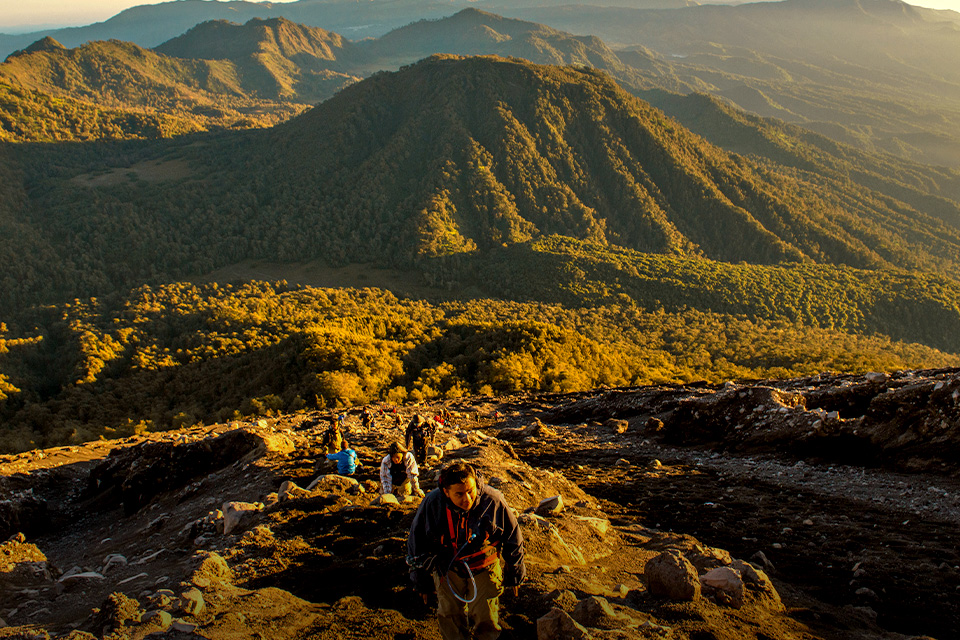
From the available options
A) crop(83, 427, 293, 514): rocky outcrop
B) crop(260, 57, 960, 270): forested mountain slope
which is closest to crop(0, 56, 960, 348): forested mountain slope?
crop(260, 57, 960, 270): forested mountain slope

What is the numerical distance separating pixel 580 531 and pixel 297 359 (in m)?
32.8

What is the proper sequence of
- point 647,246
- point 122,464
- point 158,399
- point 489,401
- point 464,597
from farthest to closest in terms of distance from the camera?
point 647,246 → point 158,399 → point 489,401 → point 122,464 → point 464,597

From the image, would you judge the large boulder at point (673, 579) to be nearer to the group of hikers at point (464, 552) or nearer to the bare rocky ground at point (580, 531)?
the bare rocky ground at point (580, 531)

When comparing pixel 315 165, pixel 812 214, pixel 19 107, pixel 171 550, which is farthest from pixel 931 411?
pixel 19 107

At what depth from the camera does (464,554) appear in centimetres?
571

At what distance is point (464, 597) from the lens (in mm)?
5758

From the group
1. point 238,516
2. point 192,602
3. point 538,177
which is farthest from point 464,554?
point 538,177

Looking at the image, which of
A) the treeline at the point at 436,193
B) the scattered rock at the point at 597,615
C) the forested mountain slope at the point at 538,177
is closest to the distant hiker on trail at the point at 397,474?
the scattered rock at the point at 597,615

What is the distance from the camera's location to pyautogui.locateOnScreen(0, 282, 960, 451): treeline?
120ft

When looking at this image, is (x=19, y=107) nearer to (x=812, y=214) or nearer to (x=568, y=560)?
(x=568, y=560)

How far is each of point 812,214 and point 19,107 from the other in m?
194

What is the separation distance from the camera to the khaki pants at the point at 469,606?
18.9 ft

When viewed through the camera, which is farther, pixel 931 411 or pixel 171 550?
pixel 931 411

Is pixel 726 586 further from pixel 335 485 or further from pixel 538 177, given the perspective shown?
pixel 538 177
